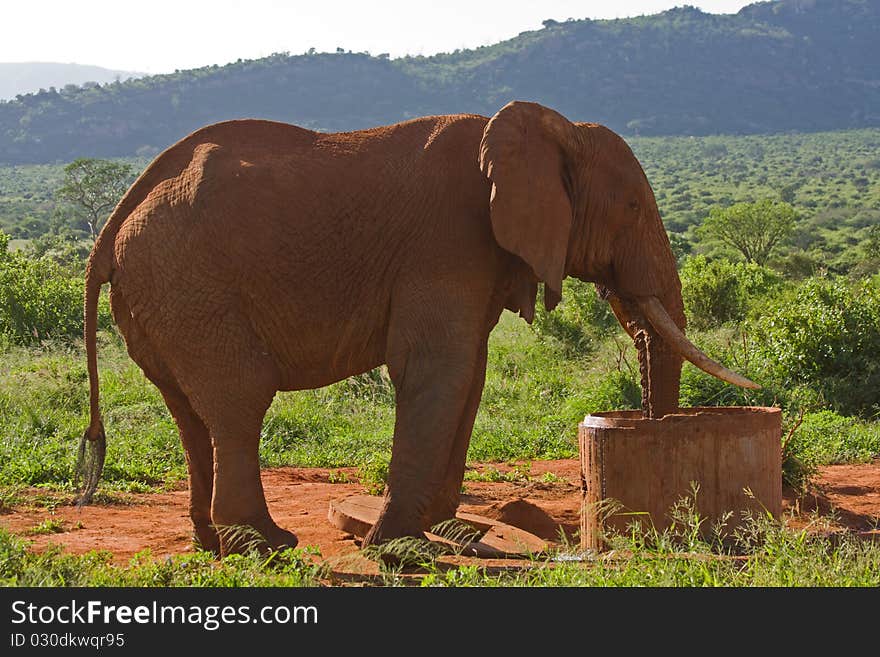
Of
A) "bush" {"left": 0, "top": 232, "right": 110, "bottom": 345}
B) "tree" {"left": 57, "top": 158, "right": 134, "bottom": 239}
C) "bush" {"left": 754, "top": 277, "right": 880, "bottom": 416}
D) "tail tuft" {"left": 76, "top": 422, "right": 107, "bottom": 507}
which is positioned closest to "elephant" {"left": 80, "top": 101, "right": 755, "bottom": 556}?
"tail tuft" {"left": 76, "top": 422, "right": 107, "bottom": 507}

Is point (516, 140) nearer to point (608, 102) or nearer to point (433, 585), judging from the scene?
point (433, 585)

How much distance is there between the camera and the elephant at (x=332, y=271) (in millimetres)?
5660

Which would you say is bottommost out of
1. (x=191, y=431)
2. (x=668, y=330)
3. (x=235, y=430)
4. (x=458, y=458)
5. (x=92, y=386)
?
(x=458, y=458)

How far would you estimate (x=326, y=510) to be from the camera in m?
7.84

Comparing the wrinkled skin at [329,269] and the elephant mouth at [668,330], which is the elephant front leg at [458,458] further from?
the elephant mouth at [668,330]

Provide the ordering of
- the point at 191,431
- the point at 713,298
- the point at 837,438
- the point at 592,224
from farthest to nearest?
the point at 713,298
the point at 837,438
the point at 592,224
the point at 191,431

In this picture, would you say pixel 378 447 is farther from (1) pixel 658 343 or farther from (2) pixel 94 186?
(2) pixel 94 186

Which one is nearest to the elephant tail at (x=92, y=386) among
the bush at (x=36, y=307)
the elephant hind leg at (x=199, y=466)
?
the elephant hind leg at (x=199, y=466)

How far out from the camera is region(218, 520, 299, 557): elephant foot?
5551 millimetres

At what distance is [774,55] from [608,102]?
32.7 m

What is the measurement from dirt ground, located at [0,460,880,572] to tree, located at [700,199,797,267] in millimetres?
32163

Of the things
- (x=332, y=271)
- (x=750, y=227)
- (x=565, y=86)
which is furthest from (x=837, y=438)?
(x=565, y=86)

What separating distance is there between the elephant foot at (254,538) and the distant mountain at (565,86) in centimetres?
11944

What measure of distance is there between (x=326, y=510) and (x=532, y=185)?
10.3 feet
